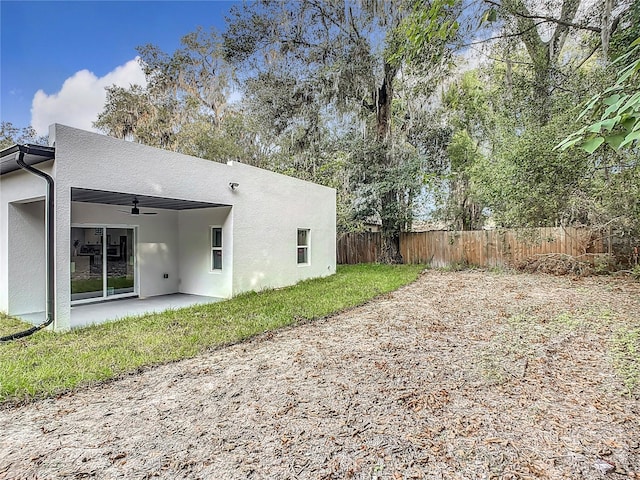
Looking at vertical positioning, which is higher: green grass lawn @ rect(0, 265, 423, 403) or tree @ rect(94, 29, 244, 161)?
tree @ rect(94, 29, 244, 161)

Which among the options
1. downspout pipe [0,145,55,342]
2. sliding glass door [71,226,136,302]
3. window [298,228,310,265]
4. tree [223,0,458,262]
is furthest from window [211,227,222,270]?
tree [223,0,458,262]

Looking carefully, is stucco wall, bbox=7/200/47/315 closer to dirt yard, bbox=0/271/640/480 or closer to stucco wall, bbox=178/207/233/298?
stucco wall, bbox=178/207/233/298

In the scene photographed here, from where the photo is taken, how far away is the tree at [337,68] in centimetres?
1205

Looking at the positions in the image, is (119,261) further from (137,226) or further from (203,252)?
(203,252)

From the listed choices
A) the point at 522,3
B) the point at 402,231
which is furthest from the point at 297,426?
the point at 402,231

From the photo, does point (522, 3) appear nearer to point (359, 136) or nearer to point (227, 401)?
point (359, 136)

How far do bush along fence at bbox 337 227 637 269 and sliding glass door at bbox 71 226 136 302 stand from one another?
9533mm

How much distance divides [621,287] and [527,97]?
5.98 meters

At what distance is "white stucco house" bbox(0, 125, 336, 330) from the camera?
17.2 feet

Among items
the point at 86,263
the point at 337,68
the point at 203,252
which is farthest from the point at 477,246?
the point at 86,263

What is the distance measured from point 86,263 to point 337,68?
32.2 ft

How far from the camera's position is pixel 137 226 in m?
8.38

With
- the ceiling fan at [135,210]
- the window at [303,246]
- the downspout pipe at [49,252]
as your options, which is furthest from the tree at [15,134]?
the downspout pipe at [49,252]

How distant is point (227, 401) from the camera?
3244 millimetres
